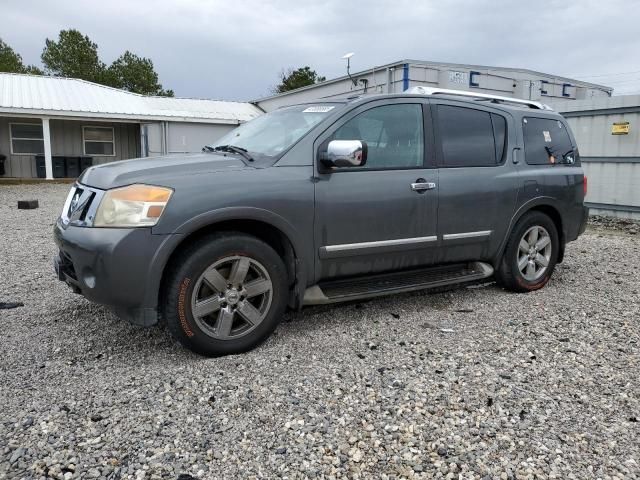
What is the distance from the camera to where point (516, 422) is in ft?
8.68

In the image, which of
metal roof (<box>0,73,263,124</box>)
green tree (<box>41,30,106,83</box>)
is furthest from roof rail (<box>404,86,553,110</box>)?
green tree (<box>41,30,106,83</box>)

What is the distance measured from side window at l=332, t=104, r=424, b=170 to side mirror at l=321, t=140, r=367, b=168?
27 cm

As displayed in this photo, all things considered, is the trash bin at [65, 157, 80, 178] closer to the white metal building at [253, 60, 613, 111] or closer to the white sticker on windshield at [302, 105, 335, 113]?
the white metal building at [253, 60, 613, 111]

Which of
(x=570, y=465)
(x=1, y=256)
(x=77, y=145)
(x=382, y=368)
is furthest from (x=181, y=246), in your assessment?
(x=77, y=145)

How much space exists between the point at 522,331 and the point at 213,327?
236 cm

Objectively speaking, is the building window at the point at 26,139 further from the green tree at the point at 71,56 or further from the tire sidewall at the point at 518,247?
the green tree at the point at 71,56

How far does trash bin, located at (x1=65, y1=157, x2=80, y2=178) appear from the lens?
2108cm

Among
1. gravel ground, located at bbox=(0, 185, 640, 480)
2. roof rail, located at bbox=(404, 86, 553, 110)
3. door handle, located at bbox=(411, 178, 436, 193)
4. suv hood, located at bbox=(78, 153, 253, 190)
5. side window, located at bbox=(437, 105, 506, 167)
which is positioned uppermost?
roof rail, located at bbox=(404, 86, 553, 110)

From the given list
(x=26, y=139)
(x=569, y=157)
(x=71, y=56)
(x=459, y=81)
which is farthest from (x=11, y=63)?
(x=569, y=157)

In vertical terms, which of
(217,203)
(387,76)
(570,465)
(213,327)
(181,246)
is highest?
(387,76)

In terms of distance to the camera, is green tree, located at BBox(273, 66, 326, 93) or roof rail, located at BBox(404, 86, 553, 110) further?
green tree, located at BBox(273, 66, 326, 93)

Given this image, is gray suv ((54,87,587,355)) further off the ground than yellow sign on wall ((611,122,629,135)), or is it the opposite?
yellow sign on wall ((611,122,629,135))

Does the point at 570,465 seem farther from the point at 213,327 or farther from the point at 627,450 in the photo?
the point at 213,327

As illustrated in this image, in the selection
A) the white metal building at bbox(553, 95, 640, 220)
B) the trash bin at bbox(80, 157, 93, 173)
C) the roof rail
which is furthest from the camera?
the trash bin at bbox(80, 157, 93, 173)
